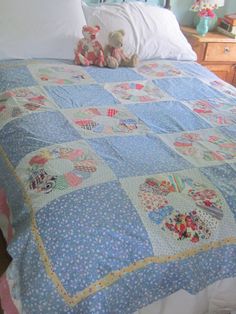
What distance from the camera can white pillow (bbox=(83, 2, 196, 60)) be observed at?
257cm

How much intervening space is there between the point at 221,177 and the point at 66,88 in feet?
3.11

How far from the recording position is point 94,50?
238cm

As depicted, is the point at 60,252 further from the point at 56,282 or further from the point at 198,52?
the point at 198,52

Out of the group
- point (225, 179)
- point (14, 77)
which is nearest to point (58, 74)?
point (14, 77)

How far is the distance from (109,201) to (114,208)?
29mm

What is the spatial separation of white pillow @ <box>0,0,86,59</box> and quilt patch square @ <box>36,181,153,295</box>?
1.39m

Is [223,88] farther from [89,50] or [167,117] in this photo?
[89,50]

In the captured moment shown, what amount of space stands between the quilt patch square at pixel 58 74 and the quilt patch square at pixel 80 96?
8cm

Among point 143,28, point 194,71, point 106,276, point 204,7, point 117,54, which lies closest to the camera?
point 106,276

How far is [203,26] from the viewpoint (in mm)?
3035

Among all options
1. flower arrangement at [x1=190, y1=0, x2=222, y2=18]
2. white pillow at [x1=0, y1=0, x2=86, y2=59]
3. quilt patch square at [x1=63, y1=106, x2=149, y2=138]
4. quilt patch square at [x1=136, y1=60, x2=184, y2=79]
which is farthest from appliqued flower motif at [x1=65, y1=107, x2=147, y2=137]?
flower arrangement at [x1=190, y1=0, x2=222, y2=18]

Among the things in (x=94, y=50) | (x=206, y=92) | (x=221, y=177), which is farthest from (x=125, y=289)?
(x=94, y=50)

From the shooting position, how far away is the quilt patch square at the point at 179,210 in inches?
46.7

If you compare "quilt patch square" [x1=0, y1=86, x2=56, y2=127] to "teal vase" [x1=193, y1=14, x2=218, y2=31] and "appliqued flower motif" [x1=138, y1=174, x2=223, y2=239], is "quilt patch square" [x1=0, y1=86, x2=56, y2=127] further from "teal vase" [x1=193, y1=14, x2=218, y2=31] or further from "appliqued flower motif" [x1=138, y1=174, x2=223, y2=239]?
"teal vase" [x1=193, y1=14, x2=218, y2=31]
